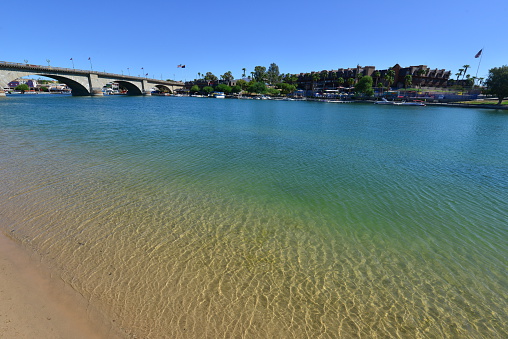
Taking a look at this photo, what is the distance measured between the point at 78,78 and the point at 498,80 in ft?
510

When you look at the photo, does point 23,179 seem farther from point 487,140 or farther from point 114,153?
point 487,140

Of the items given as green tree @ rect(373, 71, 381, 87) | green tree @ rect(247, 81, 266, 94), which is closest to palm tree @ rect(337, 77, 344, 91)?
green tree @ rect(373, 71, 381, 87)

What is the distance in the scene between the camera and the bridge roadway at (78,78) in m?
77.1

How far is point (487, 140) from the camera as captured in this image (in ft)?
91.1

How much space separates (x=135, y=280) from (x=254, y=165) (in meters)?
10.5

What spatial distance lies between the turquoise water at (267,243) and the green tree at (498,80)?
98780 mm

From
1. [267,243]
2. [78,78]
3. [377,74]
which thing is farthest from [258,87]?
[267,243]

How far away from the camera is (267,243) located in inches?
287

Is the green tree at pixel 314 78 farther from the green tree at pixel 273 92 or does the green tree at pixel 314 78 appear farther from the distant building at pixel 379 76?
the green tree at pixel 273 92

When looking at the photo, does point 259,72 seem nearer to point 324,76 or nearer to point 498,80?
point 324,76

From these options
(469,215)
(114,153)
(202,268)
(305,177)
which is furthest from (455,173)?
(114,153)

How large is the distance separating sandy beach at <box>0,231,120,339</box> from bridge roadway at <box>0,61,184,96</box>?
10143 cm

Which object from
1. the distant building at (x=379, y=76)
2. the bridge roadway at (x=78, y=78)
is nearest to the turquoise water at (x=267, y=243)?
the bridge roadway at (x=78, y=78)

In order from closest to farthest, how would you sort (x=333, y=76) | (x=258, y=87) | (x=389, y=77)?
(x=389, y=77) → (x=333, y=76) → (x=258, y=87)
